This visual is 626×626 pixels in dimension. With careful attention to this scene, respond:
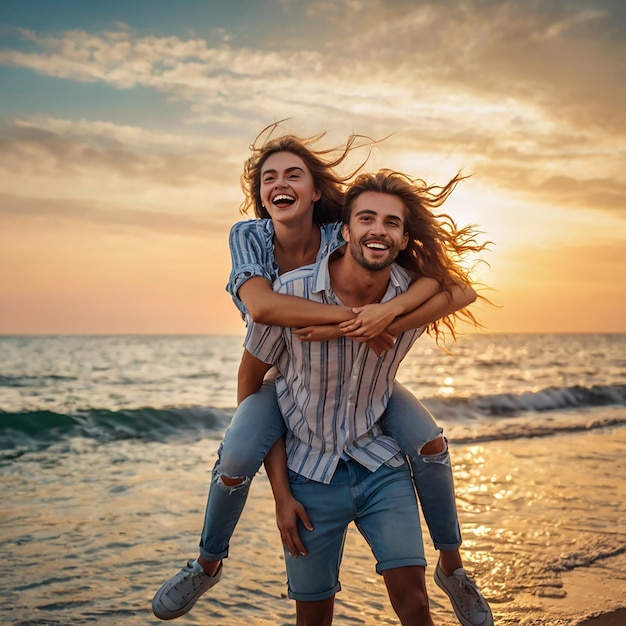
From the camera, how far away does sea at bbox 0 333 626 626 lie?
5.36 meters

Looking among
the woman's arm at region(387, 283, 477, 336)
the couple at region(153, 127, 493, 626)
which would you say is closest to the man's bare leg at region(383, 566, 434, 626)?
the couple at region(153, 127, 493, 626)

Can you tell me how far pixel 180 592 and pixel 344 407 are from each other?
1347mm

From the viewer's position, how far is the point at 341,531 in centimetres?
398

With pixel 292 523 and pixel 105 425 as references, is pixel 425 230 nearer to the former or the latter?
pixel 292 523

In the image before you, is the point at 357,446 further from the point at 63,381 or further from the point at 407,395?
→ the point at 63,381

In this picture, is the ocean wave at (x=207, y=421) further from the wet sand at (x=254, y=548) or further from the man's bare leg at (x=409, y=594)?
the man's bare leg at (x=409, y=594)

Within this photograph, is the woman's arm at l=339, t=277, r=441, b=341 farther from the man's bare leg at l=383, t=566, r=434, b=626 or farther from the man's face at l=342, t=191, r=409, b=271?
the man's bare leg at l=383, t=566, r=434, b=626

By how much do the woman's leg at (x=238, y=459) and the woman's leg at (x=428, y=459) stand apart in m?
0.64

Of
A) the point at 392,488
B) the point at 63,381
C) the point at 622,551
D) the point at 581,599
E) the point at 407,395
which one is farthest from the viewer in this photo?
the point at 63,381

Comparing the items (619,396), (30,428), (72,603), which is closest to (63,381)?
(30,428)

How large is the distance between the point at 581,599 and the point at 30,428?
1113cm

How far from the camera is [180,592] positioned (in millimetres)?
4105

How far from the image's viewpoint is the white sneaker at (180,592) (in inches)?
161

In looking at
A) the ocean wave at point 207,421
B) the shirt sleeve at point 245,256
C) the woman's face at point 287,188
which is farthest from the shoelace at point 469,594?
the ocean wave at point 207,421
